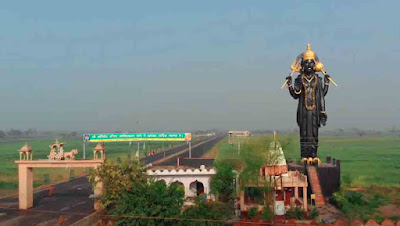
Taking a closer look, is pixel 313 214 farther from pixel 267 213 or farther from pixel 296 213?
pixel 267 213

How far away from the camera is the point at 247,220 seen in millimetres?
23578

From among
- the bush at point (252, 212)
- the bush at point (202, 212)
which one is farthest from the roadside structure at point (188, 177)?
the bush at point (202, 212)

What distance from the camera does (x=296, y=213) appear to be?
24531 millimetres

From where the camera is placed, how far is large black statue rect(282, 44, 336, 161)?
32.2 metres

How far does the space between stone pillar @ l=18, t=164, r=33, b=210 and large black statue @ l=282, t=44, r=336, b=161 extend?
2153cm

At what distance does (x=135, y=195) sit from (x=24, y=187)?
10925 mm

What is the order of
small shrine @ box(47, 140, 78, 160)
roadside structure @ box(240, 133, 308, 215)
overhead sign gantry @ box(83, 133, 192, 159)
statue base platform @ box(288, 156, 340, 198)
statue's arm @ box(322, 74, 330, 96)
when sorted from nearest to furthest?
1. roadside structure @ box(240, 133, 308, 215)
2. small shrine @ box(47, 140, 78, 160)
3. statue base platform @ box(288, 156, 340, 198)
4. statue's arm @ box(322, 74, 330, 96)
5. overhead sign gantry @ box(83, 133, 192, 159)

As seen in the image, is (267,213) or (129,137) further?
(129,137)

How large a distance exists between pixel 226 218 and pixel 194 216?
343 centimetres

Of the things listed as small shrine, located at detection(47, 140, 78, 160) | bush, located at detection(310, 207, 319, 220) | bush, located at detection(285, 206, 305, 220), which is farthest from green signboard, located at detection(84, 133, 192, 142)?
bush, located at detection(310, 207, 319, 220)

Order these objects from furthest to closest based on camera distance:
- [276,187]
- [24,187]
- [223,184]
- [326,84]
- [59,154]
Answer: [326,84] → [59,154] → [24,187] → [223,184] → [276,187]

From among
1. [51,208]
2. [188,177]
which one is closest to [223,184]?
[188,177]

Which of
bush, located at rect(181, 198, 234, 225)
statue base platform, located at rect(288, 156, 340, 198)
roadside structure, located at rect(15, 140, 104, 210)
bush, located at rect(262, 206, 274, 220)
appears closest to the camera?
bush, located at rect(181, 198, 234, 225)

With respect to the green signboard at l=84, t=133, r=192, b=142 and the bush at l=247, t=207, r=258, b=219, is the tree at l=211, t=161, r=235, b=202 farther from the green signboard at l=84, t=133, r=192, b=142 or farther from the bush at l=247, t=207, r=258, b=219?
the green signboard at l=84, t=133, r=192, b=142
